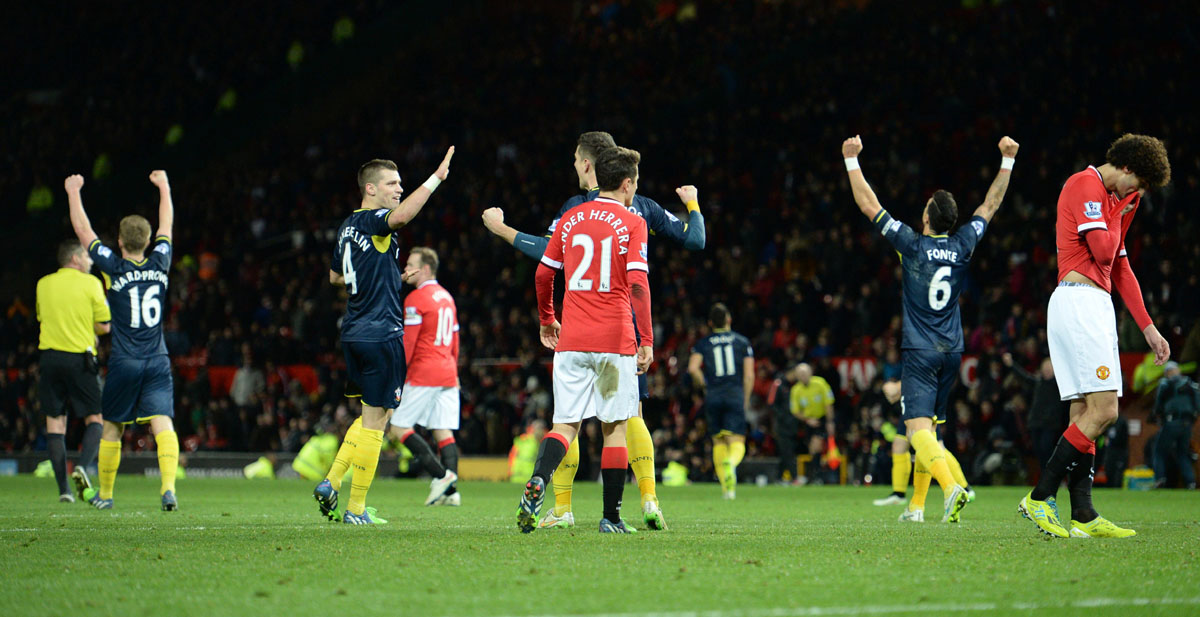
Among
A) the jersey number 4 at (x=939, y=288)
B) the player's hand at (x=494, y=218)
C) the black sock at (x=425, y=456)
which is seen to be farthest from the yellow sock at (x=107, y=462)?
the jersey number 4 at (x=939, y=288)

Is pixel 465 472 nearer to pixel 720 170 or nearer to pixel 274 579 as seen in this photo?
pixel 720 170

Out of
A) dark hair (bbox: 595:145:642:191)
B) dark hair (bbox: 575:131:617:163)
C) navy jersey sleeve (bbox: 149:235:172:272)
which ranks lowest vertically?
navy jersey sleeve (bbox: 149:235:172:272)

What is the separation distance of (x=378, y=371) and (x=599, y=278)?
1.73 m

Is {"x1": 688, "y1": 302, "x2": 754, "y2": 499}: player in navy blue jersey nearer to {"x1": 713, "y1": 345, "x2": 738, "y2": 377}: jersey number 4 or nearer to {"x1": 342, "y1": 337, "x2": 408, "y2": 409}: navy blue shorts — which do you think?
{"x1": 713, "y1": 345, "x2": 738, "y2": 377}: jersey number 4

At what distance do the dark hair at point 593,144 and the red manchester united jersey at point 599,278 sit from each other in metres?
0.84

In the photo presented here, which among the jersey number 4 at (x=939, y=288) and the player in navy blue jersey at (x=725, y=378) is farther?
the player in navy blue jersey at (x=725, y=378)

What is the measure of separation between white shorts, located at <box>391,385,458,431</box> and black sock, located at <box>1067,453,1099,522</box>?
24.2 ft

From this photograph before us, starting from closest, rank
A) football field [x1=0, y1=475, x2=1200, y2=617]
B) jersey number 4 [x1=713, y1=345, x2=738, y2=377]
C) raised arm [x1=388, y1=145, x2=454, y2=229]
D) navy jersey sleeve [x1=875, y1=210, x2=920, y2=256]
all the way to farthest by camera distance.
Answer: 1. football field [x1=0, y1=475, x2=1200, y2=617]
2. raised arm [x1=388, y1=145, x2=454, y2=229]
3. navy jersey sleeve [x1=875, y1=210, x2=920, y2=256]
4. jersey number 4 [x1=713, y1=345, x2=738, y2=377]

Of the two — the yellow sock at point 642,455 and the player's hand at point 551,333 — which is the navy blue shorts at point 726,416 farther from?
the player's hand at point 551,333

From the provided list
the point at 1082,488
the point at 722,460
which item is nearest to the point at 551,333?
the point at 1082,488

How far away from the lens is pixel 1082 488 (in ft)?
23.6

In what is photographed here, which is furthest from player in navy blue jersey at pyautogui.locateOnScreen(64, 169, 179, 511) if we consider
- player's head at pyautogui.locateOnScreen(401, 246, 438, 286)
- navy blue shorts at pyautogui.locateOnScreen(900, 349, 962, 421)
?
navy blue shorts at pyautogui.locateOnScreen(900, 349, 962, 421)

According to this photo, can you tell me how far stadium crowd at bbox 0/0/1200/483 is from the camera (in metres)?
21.1

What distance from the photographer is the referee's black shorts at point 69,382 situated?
38.5ft
